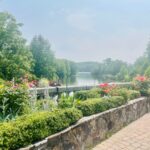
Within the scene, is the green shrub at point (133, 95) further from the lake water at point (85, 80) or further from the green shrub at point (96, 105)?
the lake water at point (85, 80)

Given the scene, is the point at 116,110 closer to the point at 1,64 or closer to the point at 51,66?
the point at 1,64

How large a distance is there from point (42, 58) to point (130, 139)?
35.4 m

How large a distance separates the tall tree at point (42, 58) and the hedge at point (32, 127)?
33.2 m

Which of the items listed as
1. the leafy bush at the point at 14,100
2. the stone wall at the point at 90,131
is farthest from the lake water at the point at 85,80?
the leafy bush at the point at 14,100

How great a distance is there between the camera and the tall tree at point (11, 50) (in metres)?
24.9

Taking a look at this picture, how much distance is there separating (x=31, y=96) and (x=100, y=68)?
225 ft

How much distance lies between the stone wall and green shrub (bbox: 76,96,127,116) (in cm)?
11

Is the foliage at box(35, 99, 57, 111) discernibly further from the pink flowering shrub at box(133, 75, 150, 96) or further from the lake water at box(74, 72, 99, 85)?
the pink flowering shrub at box(133, 75, 150, 96)

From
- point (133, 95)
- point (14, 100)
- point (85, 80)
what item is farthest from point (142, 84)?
point (85, 80)

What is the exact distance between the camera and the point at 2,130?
2926mm

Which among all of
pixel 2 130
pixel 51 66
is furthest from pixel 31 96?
pixel 51 66

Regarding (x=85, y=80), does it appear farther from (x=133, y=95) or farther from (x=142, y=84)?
(x=133, y=95)

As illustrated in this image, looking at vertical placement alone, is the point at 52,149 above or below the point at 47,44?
below

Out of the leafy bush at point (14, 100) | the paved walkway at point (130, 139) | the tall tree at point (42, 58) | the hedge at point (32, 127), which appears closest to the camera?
the hedge at point (32, 127)
